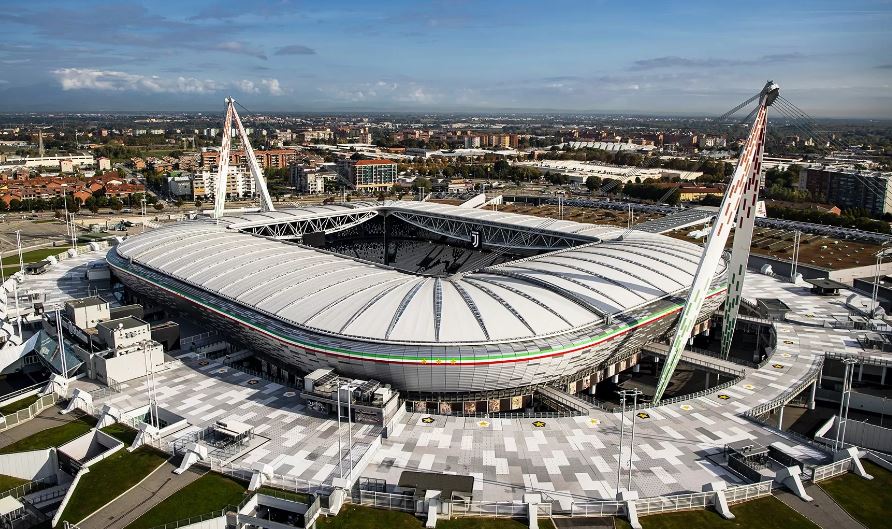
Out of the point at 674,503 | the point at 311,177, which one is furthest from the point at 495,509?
the point at 311,177

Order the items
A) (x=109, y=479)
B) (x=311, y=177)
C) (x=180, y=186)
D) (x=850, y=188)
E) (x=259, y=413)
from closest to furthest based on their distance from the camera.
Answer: (x=109, y=479), (x=259, y=413), (x=850, y=188), (x=180, y=186), (x=311, y=177)

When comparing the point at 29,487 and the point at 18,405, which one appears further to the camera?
the point at 18,405

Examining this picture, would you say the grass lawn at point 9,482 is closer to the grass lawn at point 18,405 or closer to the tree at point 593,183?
the grass lawn at point 18,405

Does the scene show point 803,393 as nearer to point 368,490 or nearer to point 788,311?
point 788,311

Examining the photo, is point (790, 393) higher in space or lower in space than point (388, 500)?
higher

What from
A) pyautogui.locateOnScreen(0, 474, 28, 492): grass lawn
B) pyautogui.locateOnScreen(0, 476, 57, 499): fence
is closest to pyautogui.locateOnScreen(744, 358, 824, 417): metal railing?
pyautogui.locateOnScreen(0, 476, 57, 499): fence

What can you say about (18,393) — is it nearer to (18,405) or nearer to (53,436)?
(18,405)
